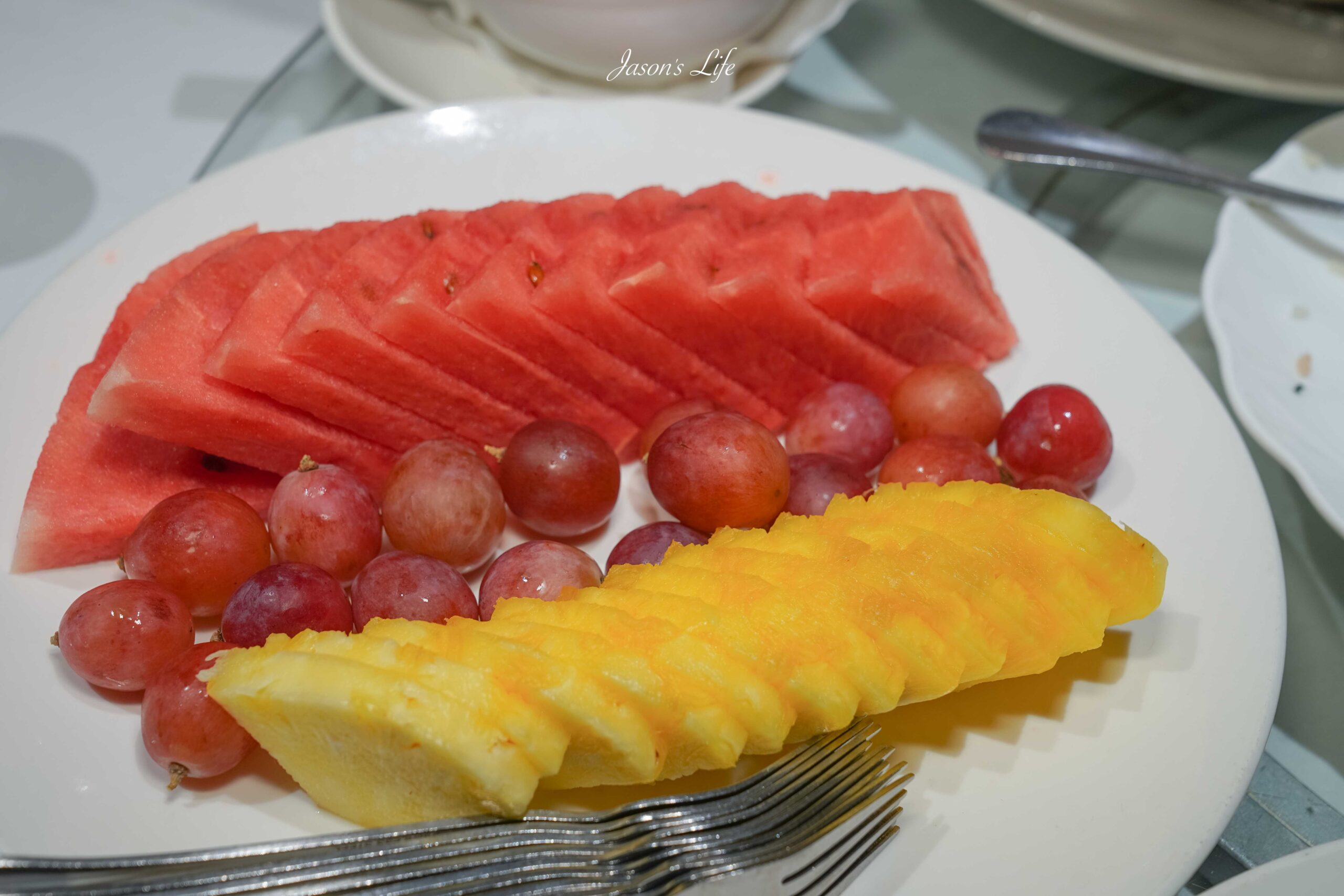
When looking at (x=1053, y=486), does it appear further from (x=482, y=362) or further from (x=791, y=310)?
(x=482, y=362)

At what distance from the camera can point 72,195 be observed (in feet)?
6.50

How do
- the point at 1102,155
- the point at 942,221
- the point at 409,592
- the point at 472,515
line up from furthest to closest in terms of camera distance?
the point at 1102,155, the point at 942,221, the point at 472,515, the point at 409,592

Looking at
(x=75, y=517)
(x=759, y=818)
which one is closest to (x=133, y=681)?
(x=75, y=517)

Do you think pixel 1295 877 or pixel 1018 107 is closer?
pixel 1295 877

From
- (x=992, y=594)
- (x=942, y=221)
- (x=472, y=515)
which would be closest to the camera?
(x=992, y=594)

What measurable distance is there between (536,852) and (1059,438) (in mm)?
854

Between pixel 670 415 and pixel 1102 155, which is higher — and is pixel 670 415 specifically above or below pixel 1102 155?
below

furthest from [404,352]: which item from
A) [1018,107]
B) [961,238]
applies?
[1018,107]

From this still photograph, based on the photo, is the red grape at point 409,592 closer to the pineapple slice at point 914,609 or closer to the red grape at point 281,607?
the red grape at point 281,607

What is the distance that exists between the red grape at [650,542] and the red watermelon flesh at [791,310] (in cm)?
33

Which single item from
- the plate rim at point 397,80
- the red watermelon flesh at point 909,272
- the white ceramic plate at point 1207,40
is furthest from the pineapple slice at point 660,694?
the white ceramic plate at point 1207,40

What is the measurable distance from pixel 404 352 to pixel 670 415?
377 mm

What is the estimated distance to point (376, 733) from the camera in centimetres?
89

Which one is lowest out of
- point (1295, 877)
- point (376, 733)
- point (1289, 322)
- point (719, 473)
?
point (376, 733)
